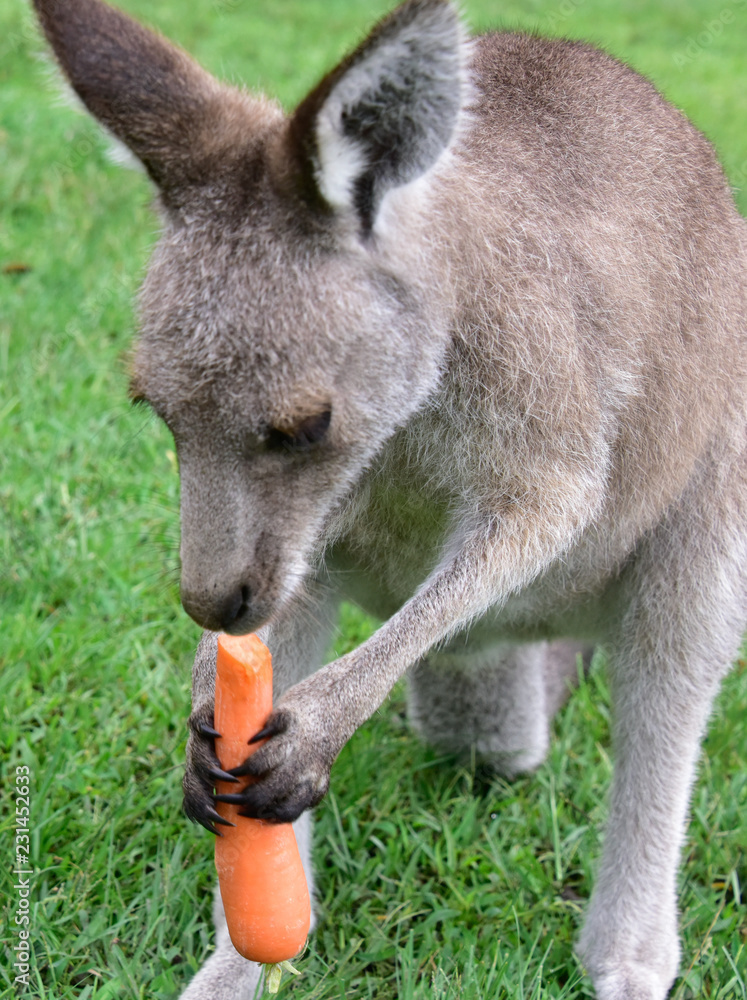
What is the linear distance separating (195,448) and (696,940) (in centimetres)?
198

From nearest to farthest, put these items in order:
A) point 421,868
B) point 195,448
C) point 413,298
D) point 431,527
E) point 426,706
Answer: point 195,448 → point 413,298 → point 431,527 → point 421,868 → point 426,706

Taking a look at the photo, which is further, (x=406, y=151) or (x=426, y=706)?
(x=426, y=706)

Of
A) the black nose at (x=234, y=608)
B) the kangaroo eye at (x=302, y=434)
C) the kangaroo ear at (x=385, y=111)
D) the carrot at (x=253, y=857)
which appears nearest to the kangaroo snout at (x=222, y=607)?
the black nose at (x=234, y=608)

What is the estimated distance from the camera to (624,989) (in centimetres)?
282

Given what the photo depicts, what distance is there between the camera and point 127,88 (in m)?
2.11

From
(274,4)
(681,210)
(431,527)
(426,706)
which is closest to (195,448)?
(431,527)

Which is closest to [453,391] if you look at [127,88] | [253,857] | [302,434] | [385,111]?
[302,434]

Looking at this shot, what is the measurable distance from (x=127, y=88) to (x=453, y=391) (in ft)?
2.81

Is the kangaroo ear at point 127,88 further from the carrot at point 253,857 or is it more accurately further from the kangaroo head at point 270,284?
the carrot at point 253,857

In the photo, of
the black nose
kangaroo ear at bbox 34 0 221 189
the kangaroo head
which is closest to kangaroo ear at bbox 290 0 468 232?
the kangaroo head

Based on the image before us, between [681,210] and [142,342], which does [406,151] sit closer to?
→ [142,342]

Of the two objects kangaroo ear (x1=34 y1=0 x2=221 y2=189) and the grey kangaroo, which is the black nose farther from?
kangaroo ear (x1=34 y1=0 x2=221 y2=189)

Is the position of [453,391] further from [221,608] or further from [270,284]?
[221,608]

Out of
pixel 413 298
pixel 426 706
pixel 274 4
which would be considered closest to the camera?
pixel 413 298
